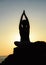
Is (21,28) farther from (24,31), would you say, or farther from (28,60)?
(28,60)

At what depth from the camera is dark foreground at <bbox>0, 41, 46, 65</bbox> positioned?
30812mm

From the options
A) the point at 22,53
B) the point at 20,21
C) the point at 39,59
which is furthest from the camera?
the point at 20,21

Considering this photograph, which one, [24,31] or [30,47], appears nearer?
[30,47]

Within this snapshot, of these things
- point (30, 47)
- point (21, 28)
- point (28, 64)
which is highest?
point (21, 28)

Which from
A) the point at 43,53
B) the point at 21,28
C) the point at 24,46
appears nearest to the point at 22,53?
the point at 24,46

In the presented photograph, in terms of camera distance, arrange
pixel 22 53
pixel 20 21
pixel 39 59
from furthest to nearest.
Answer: pixel 20 21 < pixel 22 53 < pixel 39 59

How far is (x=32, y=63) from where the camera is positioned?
101ft

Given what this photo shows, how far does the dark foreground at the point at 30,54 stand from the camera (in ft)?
101

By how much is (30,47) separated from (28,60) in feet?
5.86

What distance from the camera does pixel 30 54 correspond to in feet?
105

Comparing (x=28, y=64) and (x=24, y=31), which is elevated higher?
(x=24, y=31)

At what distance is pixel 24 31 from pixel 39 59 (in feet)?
25.1

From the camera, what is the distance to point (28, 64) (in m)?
31.0

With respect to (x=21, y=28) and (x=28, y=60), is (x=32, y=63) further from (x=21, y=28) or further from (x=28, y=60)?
(x=21, y=28)
